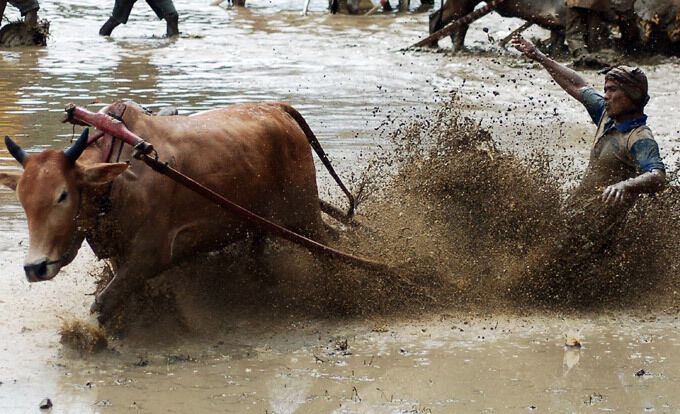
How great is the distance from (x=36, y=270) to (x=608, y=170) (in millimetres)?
3343

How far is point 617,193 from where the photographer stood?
6.36 meters

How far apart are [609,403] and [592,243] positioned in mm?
1734

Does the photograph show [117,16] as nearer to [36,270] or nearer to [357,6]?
[357,6]

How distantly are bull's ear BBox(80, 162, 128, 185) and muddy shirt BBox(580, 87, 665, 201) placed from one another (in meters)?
2.88

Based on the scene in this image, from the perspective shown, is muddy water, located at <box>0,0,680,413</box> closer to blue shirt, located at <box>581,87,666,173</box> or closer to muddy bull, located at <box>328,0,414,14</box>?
blue shirt, located at <box>581,87,666,173</box>

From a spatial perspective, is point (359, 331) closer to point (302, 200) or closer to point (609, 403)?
point (302, 200)

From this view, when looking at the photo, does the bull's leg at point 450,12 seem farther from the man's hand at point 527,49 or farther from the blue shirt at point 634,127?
the blue shirt at point 634,127

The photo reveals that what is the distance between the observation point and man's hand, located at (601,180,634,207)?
636 centimetres

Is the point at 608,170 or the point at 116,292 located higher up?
the point at 608,170

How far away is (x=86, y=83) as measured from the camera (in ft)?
48.5

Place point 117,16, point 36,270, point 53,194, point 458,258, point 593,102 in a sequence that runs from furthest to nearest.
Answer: point 117,16, point 593,102, point 458,258, point 53,194, point 36,270

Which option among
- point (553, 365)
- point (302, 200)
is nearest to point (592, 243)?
point (553, 365)

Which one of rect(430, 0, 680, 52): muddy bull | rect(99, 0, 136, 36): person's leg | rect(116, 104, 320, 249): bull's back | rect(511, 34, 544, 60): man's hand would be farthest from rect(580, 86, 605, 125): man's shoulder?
rect(99, 0, 136, 36): person's leg

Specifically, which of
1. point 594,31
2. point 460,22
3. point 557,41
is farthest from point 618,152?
point 557,41
